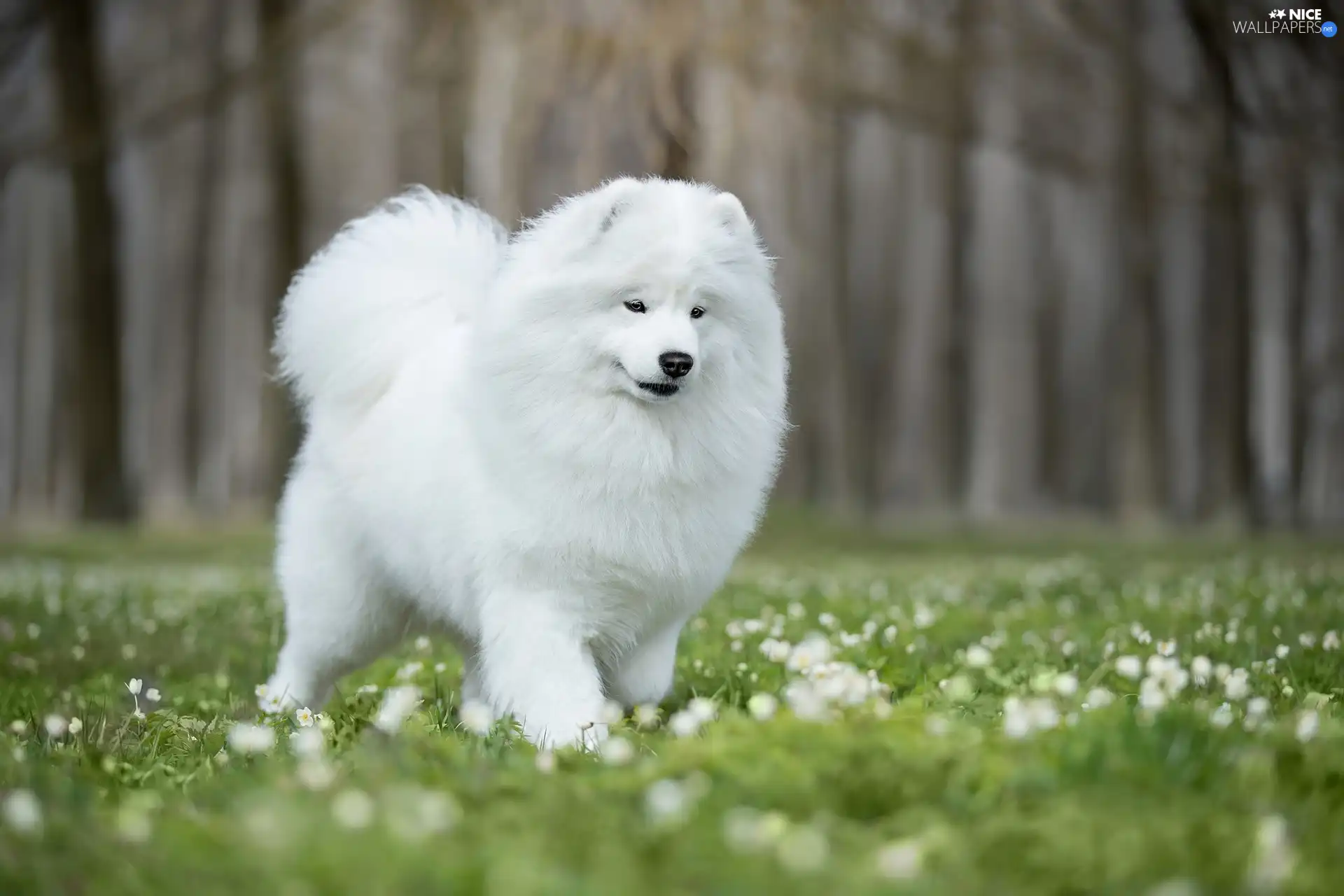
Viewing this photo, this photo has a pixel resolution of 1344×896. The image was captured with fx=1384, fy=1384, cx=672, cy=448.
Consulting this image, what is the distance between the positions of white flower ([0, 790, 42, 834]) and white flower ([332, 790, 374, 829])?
1.86ft

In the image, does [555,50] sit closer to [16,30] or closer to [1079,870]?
[16,30]

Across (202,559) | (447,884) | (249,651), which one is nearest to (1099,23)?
(202,559)

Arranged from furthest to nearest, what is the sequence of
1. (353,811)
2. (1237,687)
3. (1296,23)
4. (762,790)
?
(1296,23)
(1237,687)
(762,790)
(353,811)

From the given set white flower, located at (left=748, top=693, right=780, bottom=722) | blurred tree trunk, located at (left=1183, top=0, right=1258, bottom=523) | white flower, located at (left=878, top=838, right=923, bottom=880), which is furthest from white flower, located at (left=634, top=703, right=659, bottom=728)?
blurred tree trunk, located at (left=1183, top=0, right=1258, bottom=523)

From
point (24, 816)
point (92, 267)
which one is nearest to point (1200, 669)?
point (24, 816)

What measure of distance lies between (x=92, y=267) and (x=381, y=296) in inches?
527

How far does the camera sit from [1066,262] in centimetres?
2942

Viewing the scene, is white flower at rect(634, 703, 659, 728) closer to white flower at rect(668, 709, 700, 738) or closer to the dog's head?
white flower at rect(668, 709, 700, 738)

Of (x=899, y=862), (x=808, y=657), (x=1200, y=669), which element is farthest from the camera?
(x=808, y=657)

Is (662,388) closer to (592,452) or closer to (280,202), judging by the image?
(592,452)

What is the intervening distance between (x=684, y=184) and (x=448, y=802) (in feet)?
8.58

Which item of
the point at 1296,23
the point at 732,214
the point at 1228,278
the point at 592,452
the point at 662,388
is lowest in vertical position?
the point at 592,452

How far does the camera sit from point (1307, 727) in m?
3.30

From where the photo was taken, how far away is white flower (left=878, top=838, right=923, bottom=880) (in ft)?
7.42
